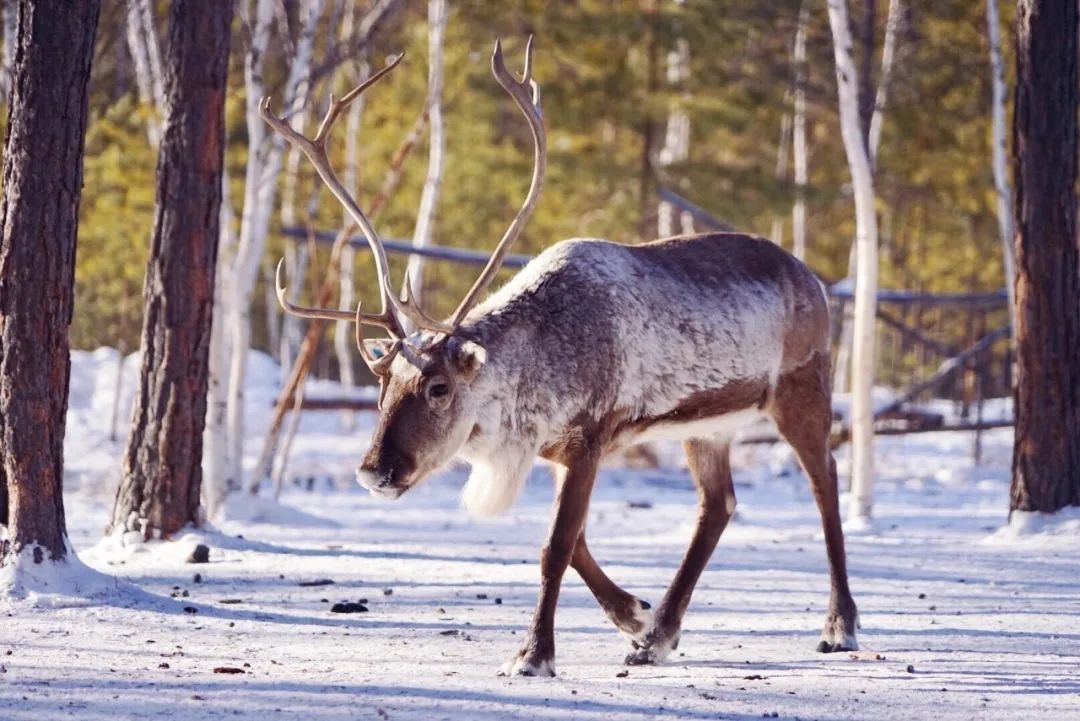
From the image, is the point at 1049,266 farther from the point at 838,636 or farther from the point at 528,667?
the point at 528,667

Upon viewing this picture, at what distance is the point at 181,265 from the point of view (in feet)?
32.1

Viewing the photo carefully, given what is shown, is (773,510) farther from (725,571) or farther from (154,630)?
(154,630)

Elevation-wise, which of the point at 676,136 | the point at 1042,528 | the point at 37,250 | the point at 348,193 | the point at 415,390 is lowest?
the point at 1042,528

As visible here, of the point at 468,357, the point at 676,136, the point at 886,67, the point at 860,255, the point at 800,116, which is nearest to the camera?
the point at 468,357

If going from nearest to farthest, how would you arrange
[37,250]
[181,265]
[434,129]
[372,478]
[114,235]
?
[372,478]
[37,250]
[181,265]
[434,129]
[114,235]

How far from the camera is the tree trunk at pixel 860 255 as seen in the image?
12234 mm

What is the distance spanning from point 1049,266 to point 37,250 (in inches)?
268

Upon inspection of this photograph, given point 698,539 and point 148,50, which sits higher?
point 148,50

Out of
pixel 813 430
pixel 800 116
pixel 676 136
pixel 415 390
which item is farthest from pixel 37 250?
pixel 676 136

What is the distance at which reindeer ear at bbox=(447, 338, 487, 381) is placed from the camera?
640 centimetres

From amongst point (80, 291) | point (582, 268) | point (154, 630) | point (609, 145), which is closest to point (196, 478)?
point (154, 630)

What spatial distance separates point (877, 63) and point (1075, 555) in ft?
59.0

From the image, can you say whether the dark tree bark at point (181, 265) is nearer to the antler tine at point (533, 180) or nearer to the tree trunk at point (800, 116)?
the antler tine at point (533, 180)

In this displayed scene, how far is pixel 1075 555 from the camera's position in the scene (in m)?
10.2
